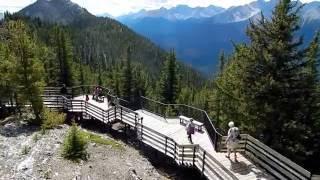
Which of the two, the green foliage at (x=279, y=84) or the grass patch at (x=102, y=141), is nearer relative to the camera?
the green foliage at (x=279, y=84)

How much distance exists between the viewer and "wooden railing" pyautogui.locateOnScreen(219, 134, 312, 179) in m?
17.8

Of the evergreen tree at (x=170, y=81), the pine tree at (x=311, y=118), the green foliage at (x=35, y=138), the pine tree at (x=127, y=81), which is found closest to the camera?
the pine tree at (x=311, y=118)

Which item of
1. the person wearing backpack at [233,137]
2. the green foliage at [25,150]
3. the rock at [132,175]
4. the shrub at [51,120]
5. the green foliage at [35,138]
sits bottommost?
the rock at [132,175]

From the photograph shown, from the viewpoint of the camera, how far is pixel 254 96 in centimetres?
2333

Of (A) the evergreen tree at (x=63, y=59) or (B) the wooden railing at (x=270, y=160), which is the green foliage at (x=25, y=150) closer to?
(B) the wooden railing at (x=270, y=160)

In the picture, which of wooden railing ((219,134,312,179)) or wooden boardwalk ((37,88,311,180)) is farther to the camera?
wooden boardwalk ((37,88,311,180))

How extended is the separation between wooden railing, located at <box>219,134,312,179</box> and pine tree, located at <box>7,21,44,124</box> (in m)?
17.0

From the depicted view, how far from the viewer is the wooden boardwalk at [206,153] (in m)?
18.9

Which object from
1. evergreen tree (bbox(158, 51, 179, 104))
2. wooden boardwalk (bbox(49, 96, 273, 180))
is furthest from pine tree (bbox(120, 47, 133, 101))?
wooden boardwalk (bbox(49, 96, 273, 180))

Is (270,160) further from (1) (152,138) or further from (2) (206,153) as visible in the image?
(1) (152,138)

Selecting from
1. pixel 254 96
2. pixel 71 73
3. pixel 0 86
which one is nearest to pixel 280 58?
pixel 254 96

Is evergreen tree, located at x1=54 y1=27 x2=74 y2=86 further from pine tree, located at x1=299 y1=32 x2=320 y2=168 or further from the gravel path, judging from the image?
pine tree, located at x1=299 y1=32 x2=320 y2=168

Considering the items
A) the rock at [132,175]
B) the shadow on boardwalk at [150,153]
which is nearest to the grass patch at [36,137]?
the shadow on boardwalk at [150,153]

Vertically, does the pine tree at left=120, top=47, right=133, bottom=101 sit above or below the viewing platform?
below
